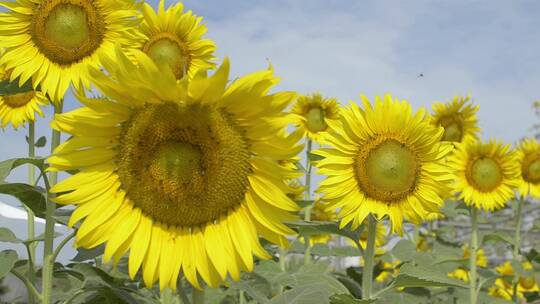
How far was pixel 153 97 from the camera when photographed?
1.72 m

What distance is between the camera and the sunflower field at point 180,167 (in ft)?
5.74

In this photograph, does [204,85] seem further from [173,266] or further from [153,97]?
[173,266]

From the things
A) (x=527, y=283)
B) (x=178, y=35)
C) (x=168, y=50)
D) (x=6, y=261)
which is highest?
(x=178, y=35)

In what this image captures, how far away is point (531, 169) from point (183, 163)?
15.0 ft

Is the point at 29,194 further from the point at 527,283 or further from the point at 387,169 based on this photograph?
the point at 527,283

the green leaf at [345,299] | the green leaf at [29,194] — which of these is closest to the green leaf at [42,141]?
the green leaf at [29,194]

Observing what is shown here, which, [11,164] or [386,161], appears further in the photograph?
[386,161]

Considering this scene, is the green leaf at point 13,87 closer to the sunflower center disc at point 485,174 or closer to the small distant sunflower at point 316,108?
the small distant sunflower at point 316,108

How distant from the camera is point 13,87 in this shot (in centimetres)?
269

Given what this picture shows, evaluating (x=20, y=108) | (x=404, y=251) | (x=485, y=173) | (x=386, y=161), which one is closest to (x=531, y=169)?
(x=485, y=173)

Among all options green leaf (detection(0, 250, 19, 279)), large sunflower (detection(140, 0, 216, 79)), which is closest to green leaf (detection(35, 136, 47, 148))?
large sunflower (detection(140, 0, 216, 79))

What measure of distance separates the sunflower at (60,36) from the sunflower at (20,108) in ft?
5.10

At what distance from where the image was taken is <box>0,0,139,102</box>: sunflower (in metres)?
2.67

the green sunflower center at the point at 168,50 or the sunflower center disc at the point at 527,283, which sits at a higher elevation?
the green sunflower center at the point at 168,50
